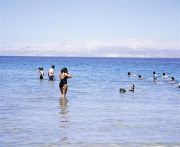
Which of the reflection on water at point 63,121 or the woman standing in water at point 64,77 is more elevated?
the woman standing in water at point 64,77

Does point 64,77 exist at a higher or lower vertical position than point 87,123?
higher

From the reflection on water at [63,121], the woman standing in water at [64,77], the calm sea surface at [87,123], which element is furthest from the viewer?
the woman standing in water at [64,77]

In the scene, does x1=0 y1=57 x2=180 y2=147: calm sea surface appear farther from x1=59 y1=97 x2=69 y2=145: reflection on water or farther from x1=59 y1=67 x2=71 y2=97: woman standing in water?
x1=59 y1=67 x2=71 y2=97: woman standing in water

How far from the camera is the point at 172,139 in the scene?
44.4 ft

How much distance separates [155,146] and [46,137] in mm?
3241

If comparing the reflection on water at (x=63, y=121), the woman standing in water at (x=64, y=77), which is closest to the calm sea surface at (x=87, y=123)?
the reflection on water at (x=63, y=121)

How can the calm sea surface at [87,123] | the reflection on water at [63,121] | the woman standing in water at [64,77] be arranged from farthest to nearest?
1. the woman standing in water at [64,77]
2. the reflection on water at [63,121]
3. the calm sea surface at [87,123]

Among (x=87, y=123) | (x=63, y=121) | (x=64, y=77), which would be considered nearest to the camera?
(x=87, y=123)

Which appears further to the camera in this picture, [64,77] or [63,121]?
[64,77]

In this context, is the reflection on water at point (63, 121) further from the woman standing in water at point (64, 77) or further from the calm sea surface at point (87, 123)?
the woman standing in water at point (64, 77)

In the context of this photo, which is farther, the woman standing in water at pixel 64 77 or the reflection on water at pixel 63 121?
the woman standing in water at pixel 64 77

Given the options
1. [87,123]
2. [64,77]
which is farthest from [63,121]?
[64,77]

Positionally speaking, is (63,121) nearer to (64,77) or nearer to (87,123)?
(87,123)

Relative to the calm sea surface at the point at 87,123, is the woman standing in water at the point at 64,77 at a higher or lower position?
higher
